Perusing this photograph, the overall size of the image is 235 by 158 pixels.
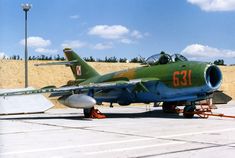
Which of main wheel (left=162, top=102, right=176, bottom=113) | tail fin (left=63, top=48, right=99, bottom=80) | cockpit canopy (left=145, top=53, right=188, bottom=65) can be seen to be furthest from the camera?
tail fin (left=63, top=48, right=99, bottom=80)

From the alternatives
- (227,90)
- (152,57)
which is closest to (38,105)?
(152,57)

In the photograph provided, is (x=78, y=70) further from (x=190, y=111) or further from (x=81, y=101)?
(x=190, y=111)

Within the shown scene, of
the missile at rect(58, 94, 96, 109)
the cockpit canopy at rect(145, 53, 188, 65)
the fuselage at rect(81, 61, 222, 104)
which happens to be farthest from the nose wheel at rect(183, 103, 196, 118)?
the missile at rect(58, 94, 96, 109)

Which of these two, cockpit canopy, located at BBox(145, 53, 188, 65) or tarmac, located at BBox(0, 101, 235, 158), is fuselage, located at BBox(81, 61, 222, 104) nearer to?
cockpit canopy, located at BBox(145, 53, 188, 65)

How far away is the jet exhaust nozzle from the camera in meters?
16.7

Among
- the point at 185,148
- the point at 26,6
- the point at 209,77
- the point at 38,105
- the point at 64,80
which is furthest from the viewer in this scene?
the point at 64,80

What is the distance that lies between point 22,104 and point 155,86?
25.8ft

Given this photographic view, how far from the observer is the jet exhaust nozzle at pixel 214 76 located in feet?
54.8

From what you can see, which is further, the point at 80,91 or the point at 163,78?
the point at 80,91

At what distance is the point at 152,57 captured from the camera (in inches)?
742

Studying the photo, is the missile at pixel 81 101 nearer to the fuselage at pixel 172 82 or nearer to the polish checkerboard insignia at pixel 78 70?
the fuselage at pixel 172 82

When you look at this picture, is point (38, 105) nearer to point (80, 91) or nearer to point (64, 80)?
point (80, 91)

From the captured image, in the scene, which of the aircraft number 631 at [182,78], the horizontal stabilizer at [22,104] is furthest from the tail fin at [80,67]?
the aircraft number 631 at [182,78]

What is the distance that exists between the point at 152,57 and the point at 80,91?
3.59m
